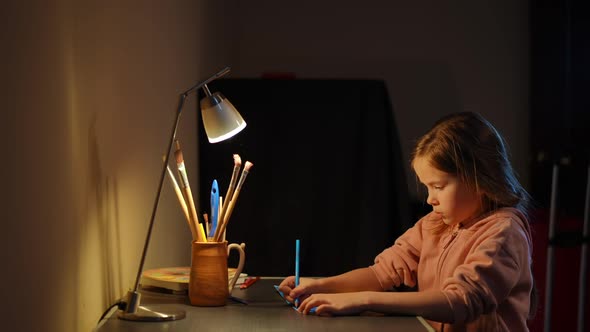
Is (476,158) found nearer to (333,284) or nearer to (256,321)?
(333,284)

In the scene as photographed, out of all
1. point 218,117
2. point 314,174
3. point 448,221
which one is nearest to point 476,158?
point 448,221

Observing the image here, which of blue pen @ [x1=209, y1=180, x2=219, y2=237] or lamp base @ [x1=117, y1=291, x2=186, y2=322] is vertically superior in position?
blue pen @ [x1=209, y1=180, x2=219, y2=237]

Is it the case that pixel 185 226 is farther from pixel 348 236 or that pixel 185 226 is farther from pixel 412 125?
pixel 412 125

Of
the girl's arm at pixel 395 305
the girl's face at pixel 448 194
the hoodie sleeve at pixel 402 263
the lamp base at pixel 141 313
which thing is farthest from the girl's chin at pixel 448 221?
the lamp base at pixel 141 313

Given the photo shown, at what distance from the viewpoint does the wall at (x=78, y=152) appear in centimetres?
103

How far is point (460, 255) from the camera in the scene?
157 centimetres

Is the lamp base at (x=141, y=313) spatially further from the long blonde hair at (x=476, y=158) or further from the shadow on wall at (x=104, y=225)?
the long blonde hair at (x=476, y=158)

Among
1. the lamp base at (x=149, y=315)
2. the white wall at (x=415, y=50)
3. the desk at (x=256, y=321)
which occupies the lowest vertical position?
the desk at (x=256, y=321)

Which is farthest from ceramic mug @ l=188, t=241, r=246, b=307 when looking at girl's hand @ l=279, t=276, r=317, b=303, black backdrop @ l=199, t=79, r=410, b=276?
black backdrop @ l=199, t=79, r=410, b=276

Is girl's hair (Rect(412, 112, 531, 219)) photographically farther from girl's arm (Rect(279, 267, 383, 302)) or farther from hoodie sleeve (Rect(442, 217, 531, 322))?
girl's arm (Rect(279, 267, 383, 302))

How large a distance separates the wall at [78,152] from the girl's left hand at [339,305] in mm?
397

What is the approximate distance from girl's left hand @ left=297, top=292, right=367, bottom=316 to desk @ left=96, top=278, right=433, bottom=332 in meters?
0.01

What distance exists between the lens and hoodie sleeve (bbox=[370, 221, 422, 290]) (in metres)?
1.73

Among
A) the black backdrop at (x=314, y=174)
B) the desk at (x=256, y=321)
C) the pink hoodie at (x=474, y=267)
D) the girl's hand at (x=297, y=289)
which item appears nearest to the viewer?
the desk at (x=256, y=321)
